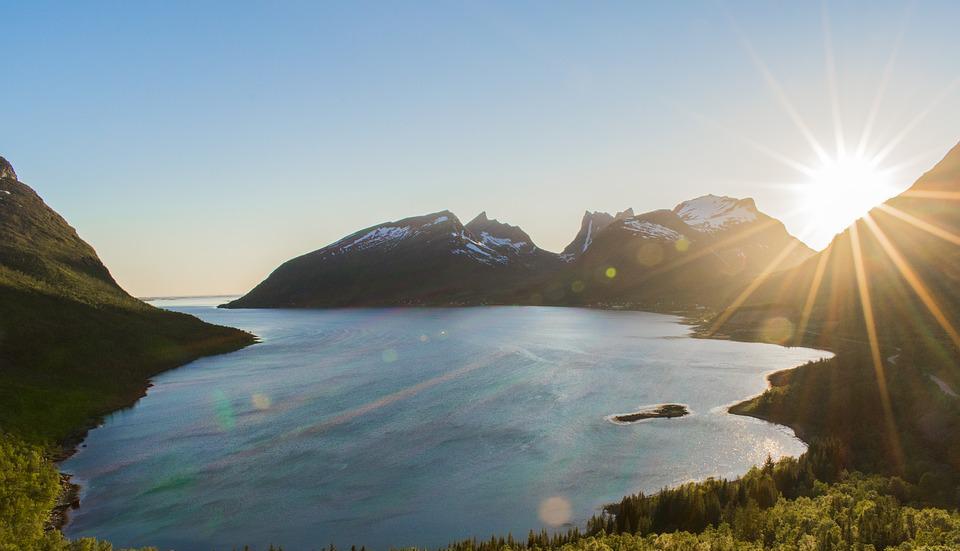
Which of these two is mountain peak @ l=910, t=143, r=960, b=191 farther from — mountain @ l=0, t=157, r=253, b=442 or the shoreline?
mountain @ l=0, t=157, r=253, b=442

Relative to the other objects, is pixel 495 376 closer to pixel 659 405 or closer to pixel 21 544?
pixel 659 405

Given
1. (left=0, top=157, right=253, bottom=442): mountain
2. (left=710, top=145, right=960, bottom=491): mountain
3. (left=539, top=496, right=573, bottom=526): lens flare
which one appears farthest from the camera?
(left=0, top=157, right=253, bottom=442): mountain

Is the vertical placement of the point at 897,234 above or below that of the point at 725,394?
above

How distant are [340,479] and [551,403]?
102 ft

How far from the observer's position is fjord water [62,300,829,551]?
32906 millimetres

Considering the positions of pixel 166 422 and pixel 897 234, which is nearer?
pixel 166 422

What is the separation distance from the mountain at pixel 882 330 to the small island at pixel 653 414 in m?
7.12

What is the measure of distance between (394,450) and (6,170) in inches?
6759

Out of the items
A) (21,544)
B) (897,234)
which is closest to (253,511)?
(21,544)

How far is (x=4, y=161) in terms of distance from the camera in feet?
511

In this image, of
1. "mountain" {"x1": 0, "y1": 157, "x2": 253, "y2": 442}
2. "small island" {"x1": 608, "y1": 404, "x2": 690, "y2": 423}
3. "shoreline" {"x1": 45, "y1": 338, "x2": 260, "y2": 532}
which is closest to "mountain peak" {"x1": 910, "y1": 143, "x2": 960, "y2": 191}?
"small island" {"x1": 608, "y1": 404, "x2": 690, "y2": 423}

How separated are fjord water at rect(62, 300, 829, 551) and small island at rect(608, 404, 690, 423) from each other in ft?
6.11

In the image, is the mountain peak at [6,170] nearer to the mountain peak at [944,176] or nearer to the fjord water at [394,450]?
the fjord water at [394,450]

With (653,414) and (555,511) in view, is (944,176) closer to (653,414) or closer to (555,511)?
(653,414)
